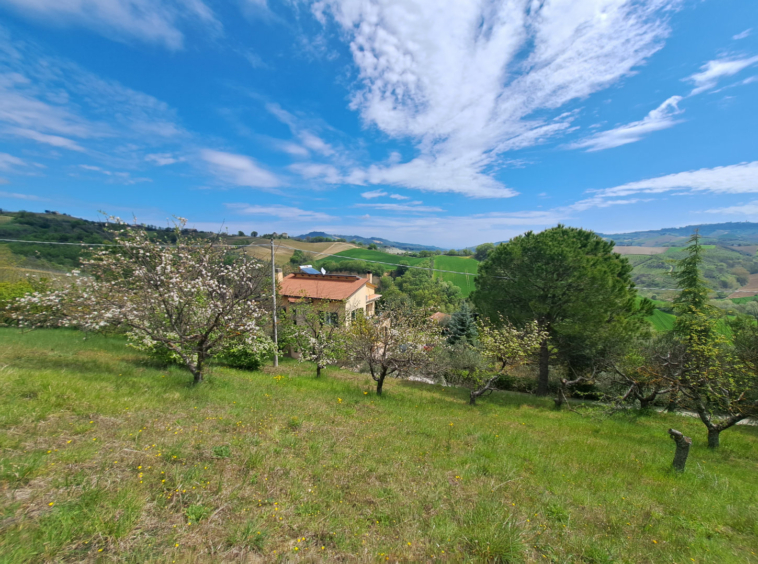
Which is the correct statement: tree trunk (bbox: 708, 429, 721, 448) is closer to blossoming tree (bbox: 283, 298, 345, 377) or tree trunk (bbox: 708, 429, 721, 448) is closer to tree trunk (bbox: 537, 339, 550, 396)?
tree trunk (bbox: 537, 339, 550, 396)

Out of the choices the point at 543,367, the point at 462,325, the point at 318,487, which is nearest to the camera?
the point at 318,487

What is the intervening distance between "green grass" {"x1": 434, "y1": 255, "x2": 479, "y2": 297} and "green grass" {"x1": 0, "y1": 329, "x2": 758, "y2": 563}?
2346 inches

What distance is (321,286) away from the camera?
2623 centimetres

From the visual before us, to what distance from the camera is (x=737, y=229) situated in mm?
106438

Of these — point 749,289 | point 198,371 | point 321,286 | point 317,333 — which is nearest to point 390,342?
point 317,333

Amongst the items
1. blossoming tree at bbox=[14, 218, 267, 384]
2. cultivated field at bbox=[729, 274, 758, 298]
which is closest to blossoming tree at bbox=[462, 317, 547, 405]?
blossoming tree at bbox=[14, 218, 267, 384]

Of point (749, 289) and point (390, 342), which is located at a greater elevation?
point (749, 289)

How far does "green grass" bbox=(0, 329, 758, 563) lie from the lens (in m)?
3.17

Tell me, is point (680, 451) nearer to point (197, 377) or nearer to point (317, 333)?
point (197, 377)

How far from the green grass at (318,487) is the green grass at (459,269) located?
195 feet

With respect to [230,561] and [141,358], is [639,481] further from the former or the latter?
[141,358]

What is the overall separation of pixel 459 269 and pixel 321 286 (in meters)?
58.7

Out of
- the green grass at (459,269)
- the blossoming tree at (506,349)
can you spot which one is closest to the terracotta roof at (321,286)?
the blossoming tree at (506,349)

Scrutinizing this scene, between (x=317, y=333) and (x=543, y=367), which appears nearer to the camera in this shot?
(x=317, y=333)
